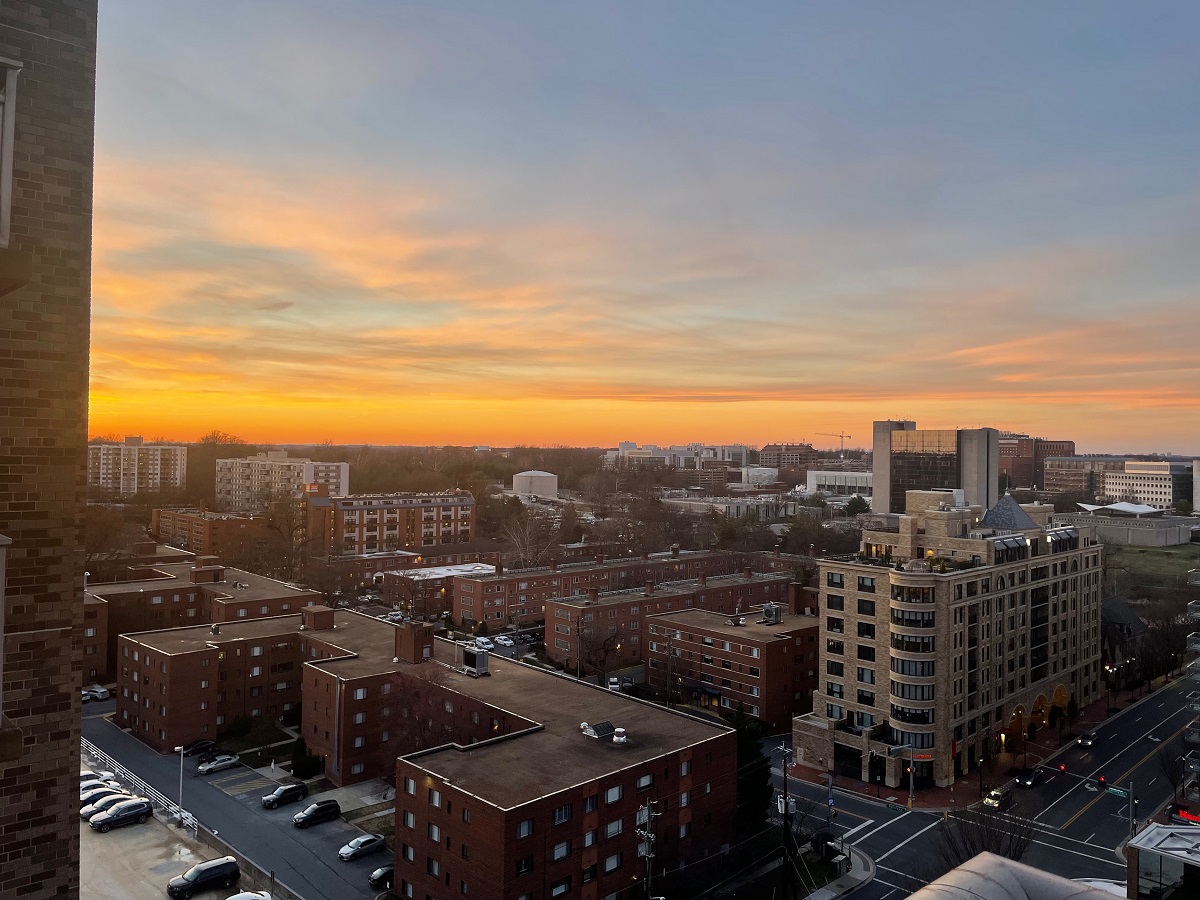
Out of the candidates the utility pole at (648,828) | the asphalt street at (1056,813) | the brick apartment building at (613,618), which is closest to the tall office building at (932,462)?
the brick apartment building at (613,618)

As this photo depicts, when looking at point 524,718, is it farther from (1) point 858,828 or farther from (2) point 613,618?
(2) point 613,618

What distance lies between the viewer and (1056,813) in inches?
1203

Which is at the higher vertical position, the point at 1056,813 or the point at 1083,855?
the point at 1083,855

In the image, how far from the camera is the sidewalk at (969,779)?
3184 cm

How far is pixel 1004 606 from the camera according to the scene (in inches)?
1486

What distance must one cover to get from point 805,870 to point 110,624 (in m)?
41.9

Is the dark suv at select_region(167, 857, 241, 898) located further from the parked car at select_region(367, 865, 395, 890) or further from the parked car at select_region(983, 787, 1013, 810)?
the parked car at select_region(983, 787, 1013, 810)

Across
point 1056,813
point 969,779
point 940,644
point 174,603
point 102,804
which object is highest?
point 940,644

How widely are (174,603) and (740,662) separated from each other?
117 ft

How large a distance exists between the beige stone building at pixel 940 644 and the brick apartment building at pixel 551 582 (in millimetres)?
21358

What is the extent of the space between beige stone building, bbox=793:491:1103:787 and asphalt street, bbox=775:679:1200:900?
6.71 ft

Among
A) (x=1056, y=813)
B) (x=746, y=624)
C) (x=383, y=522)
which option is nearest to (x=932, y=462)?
(x=746, y=624)

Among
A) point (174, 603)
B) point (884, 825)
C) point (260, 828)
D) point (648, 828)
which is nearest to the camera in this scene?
point (648, 828)

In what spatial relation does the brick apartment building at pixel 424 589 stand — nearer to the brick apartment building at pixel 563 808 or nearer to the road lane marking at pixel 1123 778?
the brick apartment building at pixel 563 808
